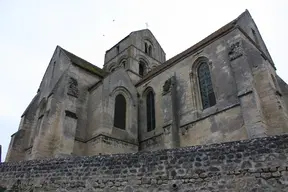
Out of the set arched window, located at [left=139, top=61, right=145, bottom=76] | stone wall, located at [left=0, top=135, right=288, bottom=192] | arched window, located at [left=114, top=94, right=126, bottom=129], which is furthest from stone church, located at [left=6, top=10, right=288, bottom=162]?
arched window, located at [left=139, top=61, right=145, bottom=76]

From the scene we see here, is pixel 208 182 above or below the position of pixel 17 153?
below

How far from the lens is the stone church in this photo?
→ 1084 cm

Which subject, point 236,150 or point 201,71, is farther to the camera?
point 201,71

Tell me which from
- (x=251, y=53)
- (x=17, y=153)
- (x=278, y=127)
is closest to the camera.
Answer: (x=278, y=127)

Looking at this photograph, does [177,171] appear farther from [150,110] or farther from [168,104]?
[150,110]

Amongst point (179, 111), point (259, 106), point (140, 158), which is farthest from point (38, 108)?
point (259, 106)

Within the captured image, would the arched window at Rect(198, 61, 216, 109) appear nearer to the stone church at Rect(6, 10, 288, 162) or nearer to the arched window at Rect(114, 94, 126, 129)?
the stone church at Rect(6, 10, 288, 162)

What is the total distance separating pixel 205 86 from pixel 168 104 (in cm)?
255

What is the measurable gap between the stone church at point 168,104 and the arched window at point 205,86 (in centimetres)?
6

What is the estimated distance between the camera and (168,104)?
1368cm

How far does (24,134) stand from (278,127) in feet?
52.8

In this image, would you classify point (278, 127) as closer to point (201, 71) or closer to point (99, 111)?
point (201, 71)

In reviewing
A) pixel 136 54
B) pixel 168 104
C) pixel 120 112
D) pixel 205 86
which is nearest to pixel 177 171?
pixel 168 104

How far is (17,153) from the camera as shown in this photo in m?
15.3
